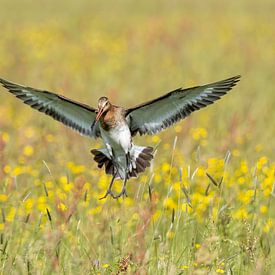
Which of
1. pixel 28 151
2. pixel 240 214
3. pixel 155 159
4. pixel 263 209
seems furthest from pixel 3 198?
pixel 155 159

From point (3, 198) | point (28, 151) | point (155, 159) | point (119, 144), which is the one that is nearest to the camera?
point (3, 198)

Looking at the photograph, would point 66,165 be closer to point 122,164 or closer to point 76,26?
point 122,164

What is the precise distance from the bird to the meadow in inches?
7.7

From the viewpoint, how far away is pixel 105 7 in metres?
30.6

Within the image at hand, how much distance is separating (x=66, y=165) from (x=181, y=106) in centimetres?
163

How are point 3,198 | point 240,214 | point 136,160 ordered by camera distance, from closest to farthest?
point 3,198 < point 240,214 < point 136,160

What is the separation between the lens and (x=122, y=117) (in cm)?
560

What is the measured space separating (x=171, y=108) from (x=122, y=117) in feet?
1.35

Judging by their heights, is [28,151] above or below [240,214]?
above

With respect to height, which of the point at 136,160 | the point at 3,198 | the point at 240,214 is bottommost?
the point at 240,214

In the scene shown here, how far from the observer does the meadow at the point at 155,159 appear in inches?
174

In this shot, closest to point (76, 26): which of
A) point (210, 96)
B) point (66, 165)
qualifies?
point (66, 165)

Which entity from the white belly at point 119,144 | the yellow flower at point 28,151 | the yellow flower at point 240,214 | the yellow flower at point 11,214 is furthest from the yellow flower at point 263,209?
the yellow flower at point 28,151

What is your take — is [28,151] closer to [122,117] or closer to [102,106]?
[122,117]
